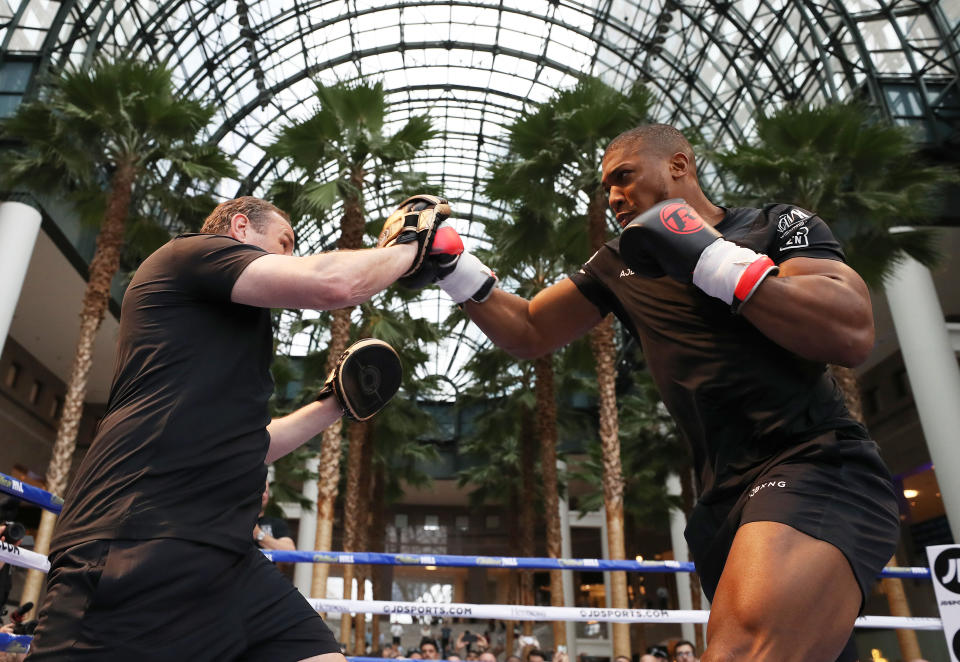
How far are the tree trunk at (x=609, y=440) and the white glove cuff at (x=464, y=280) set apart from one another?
308 inches

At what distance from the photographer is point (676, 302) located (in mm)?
2047

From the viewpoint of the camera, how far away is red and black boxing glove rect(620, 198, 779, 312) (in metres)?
1.66

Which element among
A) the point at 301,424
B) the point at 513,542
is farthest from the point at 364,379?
the point at 513,542

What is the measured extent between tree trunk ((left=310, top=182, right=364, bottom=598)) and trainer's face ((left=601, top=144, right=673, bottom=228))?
315 inches

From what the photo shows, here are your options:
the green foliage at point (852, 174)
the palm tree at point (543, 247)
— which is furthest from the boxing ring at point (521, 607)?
the green foliage at point (852, 174)

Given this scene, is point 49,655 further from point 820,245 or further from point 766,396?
point 820,245

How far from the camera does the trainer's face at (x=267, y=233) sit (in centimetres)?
222

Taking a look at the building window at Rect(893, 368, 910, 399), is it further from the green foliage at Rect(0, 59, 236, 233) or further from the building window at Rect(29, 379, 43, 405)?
the building window at Rect(29, 379, 43, 405)

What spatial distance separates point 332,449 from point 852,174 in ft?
30.5

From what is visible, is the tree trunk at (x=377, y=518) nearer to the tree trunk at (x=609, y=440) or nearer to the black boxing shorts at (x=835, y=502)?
the tree trunk at (x=609, y=440)

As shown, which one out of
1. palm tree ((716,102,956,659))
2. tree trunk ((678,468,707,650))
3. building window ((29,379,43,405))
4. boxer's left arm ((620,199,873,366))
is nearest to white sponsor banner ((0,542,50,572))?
boxer's left arm ((620,199,873,366))

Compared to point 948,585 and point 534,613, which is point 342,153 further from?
point 948,585

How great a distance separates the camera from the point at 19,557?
3.39m

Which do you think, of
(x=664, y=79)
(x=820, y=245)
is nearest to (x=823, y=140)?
(x=820, y=245)
